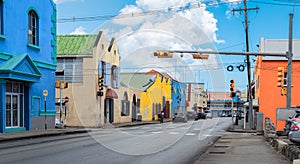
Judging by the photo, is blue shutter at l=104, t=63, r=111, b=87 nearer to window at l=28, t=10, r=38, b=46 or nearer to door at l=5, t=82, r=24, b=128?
window at l=28, t=10, r=38, b=46

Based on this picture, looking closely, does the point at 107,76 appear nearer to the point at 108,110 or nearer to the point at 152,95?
the point at 108,110

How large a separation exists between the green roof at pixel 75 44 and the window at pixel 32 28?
26.1 ft

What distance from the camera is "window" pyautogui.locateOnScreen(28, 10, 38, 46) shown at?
1107 inches

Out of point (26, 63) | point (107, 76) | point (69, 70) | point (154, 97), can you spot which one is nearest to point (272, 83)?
point (107, 76)

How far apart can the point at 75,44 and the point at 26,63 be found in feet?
46.5

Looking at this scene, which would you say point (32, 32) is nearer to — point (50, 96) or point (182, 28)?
point (50, 96)

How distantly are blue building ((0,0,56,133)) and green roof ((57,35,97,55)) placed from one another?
6601mm

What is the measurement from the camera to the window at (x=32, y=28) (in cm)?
2811

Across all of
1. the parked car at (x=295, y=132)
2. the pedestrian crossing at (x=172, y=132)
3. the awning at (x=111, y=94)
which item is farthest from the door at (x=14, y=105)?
the parked car at (x=295, y=132)

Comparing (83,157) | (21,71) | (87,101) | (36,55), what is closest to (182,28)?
(83,157)

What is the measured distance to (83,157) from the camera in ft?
43.2

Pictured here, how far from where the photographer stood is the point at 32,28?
28625mm

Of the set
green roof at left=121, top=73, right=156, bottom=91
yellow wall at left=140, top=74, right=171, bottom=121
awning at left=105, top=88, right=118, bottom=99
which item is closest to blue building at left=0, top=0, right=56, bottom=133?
green roof at left=121, top=73, right=156, bottom=91

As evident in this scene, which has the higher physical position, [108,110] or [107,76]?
[107,76]
